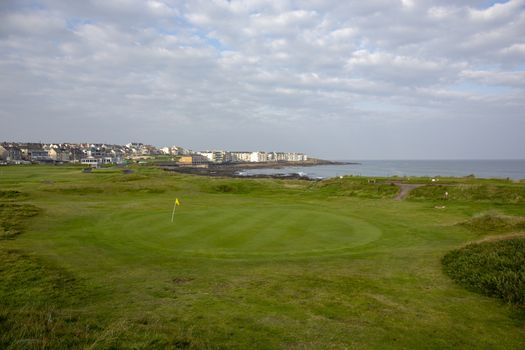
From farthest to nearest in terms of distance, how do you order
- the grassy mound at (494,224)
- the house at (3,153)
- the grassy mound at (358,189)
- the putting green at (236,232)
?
the house at (3,153), the grassy mound at (358,189), the grassy mound at (494,224), the putting green at (236,232)

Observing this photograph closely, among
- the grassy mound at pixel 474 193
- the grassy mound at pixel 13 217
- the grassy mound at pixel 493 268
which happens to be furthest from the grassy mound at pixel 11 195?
the grassy mound at pixel 474 193

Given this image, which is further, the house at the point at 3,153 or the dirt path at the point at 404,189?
the house at the point at 3,153

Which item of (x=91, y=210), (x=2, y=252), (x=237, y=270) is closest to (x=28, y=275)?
(x=2, y=252)

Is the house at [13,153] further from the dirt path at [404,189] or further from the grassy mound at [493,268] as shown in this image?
the grassy mound at [493,268]

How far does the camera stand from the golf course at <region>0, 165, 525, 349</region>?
726 cm

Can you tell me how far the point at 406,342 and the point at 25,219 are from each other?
905 inches

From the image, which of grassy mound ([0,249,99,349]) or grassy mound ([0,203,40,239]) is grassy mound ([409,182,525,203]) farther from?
grassy mound ([0,249,99,349])

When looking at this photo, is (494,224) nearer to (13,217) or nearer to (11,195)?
(13,217)

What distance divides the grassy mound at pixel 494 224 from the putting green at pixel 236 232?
6.11 meters

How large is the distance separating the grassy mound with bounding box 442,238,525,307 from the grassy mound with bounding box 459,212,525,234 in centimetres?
671

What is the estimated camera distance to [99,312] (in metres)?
8.53

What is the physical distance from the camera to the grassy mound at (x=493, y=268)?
33.2 ft

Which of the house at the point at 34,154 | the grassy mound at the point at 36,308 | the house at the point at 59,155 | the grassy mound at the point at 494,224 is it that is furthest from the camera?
the house at the point at 59,155

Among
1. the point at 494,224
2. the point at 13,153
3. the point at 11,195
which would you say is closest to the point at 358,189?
the point at 494,224
